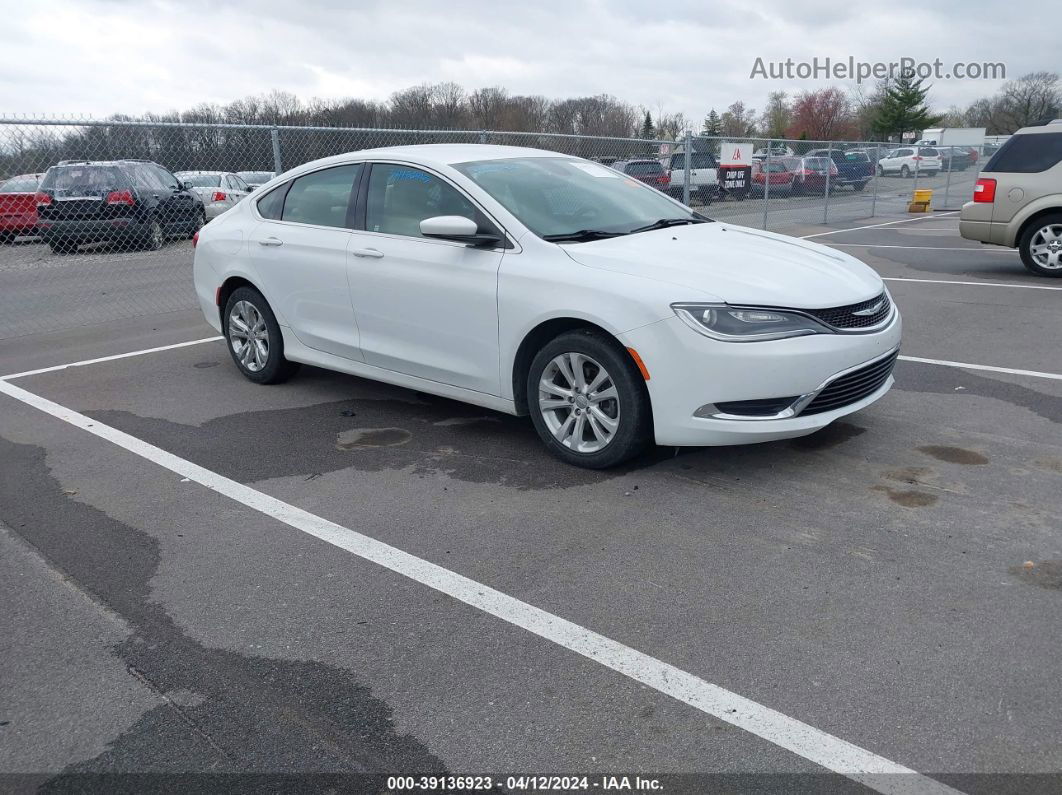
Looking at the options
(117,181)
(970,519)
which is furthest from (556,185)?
(117,181)

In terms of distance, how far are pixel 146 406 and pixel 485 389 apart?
274 cm

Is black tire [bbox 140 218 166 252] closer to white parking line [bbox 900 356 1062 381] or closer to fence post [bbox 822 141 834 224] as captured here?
white parking line [bbox 900 356 1062 381]

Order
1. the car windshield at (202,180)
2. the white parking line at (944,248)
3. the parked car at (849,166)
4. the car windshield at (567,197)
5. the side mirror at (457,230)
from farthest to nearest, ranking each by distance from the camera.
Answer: the parked car at (849,166), the white parking line at (944,248), the car windshield at (202,180), the car windshield at (567,197), the side mirror at (457,230)

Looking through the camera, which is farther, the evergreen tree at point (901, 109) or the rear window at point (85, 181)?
the evergreen tree at point (901, 109)

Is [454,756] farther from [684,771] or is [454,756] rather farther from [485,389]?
[485,389]

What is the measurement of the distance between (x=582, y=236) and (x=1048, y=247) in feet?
27.9

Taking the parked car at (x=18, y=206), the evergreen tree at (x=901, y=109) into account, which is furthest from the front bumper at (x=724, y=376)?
the evergreen tree at (x=901, y=109)

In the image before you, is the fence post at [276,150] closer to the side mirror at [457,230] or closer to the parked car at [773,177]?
the side mirror at [457,230]

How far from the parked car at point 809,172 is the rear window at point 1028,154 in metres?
7.48

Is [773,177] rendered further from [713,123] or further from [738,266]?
[713,123]

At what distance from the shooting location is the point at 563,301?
4.65 metres

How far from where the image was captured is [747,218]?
56.7 ft

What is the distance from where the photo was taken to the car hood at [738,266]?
445cm

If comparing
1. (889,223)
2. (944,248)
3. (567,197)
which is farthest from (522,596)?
(889,223)
